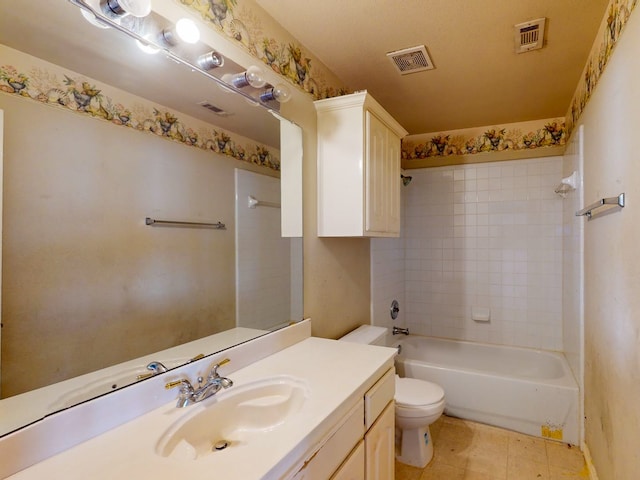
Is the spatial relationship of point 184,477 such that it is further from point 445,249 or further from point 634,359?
point 445,249

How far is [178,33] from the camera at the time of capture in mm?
1108

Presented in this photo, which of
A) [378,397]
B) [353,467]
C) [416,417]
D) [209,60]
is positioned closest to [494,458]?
[416,417]

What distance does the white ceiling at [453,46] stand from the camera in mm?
1604

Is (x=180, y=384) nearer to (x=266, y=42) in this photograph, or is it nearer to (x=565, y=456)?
(x=266, y=42)

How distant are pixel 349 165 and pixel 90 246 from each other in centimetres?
128

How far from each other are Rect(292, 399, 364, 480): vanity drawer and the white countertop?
0.04 metres

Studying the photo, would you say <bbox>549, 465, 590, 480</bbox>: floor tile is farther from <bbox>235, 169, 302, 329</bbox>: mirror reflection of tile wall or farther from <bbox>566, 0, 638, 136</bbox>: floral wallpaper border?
<bbox>566, 0, 638, 136</bbox>: floral wallpaper border

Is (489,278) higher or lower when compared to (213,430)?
higher

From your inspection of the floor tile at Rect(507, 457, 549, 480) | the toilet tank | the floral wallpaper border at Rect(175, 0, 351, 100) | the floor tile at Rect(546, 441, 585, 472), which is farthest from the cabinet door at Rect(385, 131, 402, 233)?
the floor tile at Rect(546, 441, 585, 472)

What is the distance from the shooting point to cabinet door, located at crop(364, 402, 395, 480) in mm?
1319

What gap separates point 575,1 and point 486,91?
0.93 m

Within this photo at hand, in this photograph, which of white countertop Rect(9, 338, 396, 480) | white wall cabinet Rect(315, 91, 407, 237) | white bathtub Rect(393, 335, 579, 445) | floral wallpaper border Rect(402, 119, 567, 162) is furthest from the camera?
floral wallpaper border Rect(402, 119, 567, 162)

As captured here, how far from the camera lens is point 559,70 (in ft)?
7.06

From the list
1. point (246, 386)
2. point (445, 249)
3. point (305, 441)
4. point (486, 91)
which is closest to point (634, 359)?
point (305, 441)
